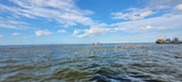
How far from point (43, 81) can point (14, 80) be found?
98.6 inches

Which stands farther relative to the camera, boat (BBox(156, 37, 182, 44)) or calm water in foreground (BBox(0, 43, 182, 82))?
boat (BBox(156, 37, 182, 44))

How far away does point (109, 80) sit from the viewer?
11758 millimetres

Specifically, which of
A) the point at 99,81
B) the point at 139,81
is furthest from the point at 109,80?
the point at 139,81

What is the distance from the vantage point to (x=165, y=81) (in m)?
11.5

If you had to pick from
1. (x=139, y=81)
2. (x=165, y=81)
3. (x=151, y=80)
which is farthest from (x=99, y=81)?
(x=165, y=81)

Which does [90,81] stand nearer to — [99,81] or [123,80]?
[99,81]

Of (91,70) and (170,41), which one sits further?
(170,41)

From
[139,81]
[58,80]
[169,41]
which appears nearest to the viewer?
[139,81]

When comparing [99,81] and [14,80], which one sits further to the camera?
[14,80]

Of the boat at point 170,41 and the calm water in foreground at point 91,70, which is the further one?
the boat at point 170,41

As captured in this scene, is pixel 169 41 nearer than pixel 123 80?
No

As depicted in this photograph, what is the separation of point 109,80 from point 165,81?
406 centimetres

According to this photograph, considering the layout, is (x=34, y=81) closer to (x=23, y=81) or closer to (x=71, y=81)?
(x=23, y=81)

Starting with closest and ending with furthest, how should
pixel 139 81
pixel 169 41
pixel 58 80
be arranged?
pixel 139 81 < pixel 58 80 < pixel 169 41
